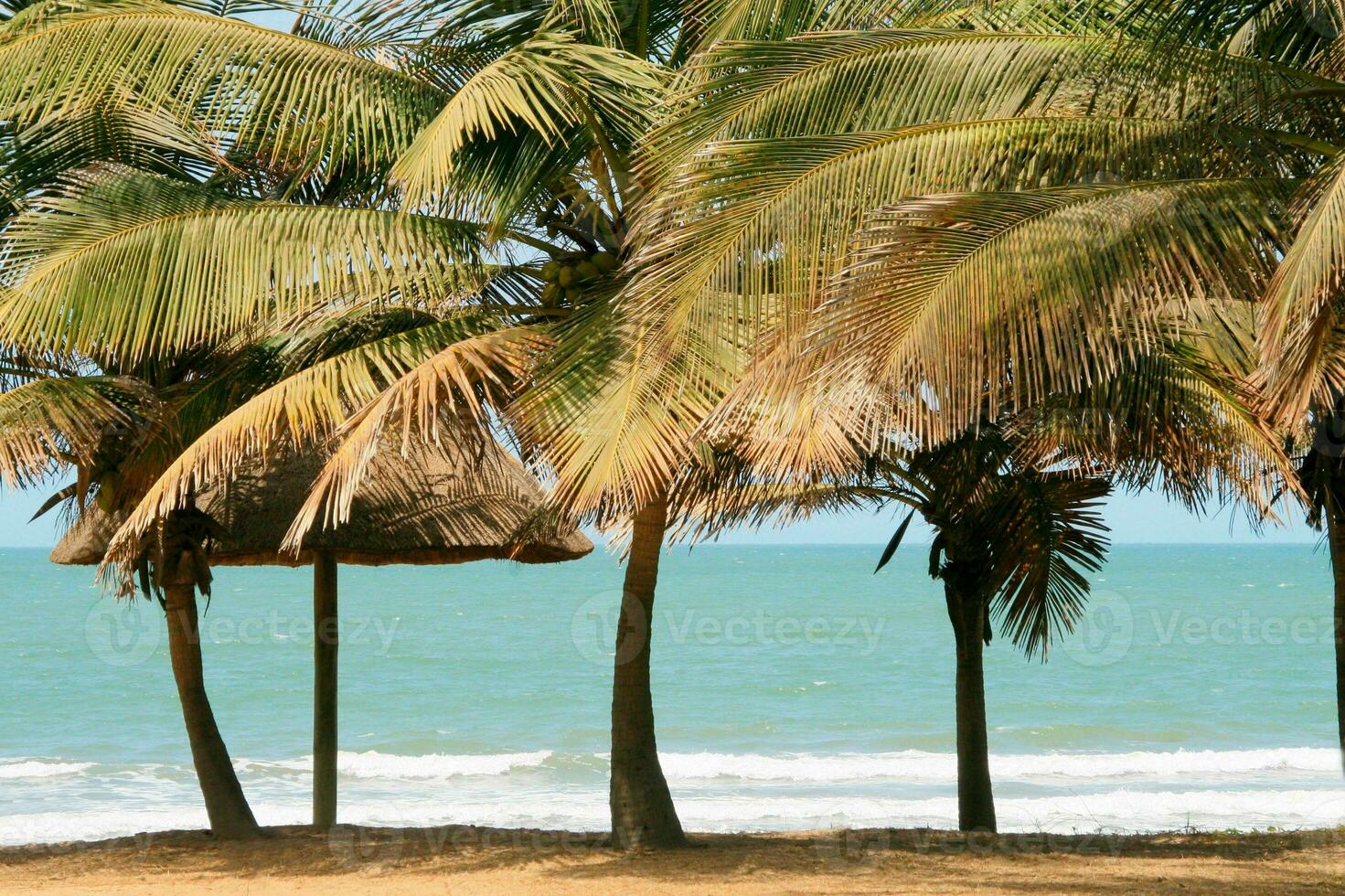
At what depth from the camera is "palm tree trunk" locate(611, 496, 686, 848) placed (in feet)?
24.1

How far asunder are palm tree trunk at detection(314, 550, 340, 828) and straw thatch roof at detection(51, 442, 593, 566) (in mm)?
461

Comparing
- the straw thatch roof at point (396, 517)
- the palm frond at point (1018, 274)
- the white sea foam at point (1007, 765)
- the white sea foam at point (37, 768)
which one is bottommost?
the white sea foam at point (1007, 765)

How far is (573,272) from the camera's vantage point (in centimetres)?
703

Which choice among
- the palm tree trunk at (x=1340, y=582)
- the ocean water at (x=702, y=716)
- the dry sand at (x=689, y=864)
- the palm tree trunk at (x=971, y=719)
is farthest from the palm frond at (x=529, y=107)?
the ocean water at (x=702, y=716)

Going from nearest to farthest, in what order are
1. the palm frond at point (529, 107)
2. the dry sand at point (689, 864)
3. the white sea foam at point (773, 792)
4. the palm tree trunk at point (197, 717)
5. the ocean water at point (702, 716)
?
the palm frond at point (529, 107) < the dry sand at point (689, 864) < the palm tree trunk at point (197, 717) < the white sea foam at point (773, 792) < the ocean water at point (702, 716)

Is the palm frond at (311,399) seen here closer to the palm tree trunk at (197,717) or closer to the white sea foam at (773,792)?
the palm tree trunk at (197,717)

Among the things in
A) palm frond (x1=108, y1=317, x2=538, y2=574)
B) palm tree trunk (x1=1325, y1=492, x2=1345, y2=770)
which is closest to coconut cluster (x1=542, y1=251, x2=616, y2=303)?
palm frond (x1=108, y1=317, x2=538, y2=574)

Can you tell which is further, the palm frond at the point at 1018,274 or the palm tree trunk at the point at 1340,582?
the palm tree trunk at the point at 1340,582

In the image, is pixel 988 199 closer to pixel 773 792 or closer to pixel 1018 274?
pixel 1018 274

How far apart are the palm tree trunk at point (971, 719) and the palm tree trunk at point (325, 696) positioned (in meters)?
4.31

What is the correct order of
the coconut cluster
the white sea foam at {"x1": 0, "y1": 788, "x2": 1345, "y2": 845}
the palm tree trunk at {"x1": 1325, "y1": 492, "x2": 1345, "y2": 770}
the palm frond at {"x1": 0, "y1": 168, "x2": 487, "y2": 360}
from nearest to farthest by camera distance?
1. the palm frond at {"x1": 0, "y1": 168, "x2": 487, "y2": 360}
2. the coconut cluster
3. the palm tree trunk at {"x1": 1325, "y1": 492, "x2": 1345, "y2": 770}
4. the white sea foam at {"x1": 0, "y1": 788, "x2": 1345, "y2": 845}

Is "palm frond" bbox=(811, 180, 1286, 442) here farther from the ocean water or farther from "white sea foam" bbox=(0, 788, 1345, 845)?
"white sea foam" bbox=(0, 788, 1345, 845)

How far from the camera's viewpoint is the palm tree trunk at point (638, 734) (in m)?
7.34

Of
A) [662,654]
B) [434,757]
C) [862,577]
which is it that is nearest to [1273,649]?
[662,654]
